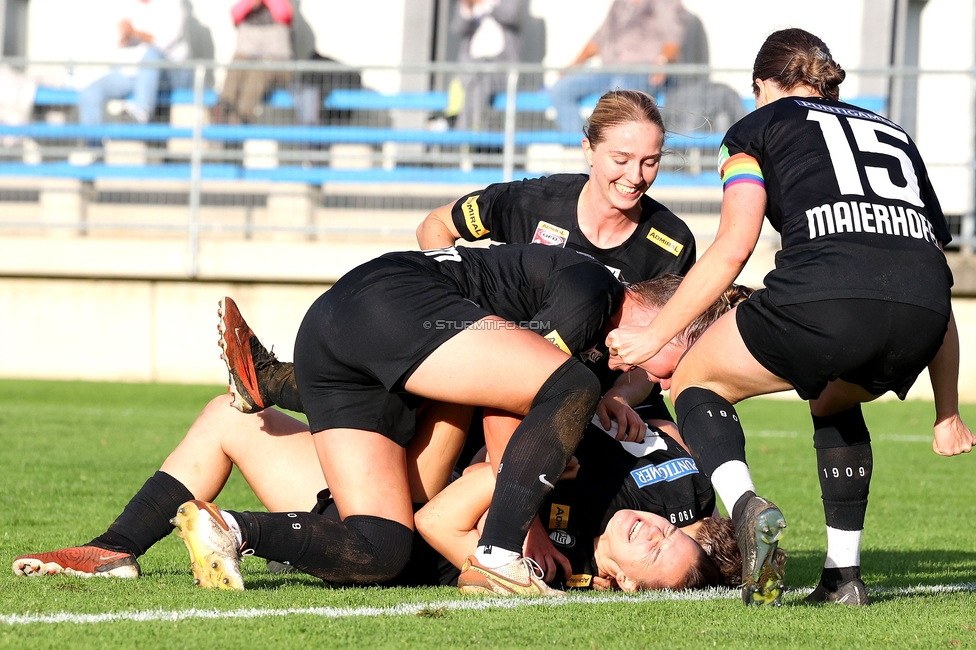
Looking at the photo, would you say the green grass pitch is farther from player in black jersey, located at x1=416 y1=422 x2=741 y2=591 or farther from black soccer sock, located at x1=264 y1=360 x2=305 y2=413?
black soccer sock, located at x1=264 y1=360 x2=305 y2=413

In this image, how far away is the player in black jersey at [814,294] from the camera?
303 cm

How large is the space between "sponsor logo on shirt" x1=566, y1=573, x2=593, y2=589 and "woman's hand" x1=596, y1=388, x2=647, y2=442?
52cm

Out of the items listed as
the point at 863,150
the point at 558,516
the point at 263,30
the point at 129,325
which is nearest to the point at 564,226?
the point at 558,516

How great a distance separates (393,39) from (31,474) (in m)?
10.2

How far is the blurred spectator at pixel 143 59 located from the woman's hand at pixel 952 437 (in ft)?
33.2

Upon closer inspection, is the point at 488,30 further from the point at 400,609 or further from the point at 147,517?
the point at 400,609

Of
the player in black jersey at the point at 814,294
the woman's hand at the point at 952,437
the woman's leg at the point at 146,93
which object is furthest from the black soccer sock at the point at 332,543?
the woman's leg at the point at 146,93

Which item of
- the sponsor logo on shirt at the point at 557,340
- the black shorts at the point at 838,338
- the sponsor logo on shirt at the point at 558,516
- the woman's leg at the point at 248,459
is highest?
the black shorts at the point at 838,338

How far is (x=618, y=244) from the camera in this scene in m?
4.59

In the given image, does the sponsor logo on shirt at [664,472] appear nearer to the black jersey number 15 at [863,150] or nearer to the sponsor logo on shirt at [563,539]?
the sponsor logo on shirt at [563,539]

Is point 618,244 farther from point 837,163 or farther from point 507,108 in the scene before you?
point 507,108

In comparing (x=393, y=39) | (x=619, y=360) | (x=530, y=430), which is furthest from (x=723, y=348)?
(x=393, y=39)

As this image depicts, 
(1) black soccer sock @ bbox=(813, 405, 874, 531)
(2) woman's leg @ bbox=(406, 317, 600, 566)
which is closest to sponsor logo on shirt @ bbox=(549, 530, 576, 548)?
A: (2) woman's leg @ bbox=(406, 317, 600, 566)

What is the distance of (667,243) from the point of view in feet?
15.1
